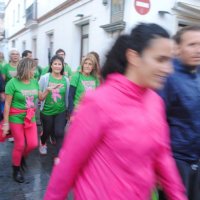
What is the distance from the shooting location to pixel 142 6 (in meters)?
7.93

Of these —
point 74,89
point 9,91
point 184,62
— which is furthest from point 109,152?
point 74,89

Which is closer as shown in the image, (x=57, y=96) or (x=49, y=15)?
(x=57, y=96)

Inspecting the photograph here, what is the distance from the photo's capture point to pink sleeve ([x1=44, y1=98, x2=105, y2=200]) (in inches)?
A: 54.4

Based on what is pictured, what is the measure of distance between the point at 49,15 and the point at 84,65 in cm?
1007

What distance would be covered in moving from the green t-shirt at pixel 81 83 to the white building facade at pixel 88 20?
0.69 m

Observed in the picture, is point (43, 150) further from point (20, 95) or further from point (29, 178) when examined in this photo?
point (20, 95)

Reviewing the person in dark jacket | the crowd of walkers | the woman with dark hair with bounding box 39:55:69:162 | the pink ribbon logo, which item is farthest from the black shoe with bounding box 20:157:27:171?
the crowd of walkers

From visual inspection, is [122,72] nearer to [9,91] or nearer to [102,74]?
[102,74]

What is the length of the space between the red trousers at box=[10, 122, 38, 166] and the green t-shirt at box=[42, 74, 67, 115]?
0.75 m

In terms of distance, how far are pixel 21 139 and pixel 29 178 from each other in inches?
23.8

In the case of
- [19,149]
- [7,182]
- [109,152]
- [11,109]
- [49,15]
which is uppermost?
[49,15]

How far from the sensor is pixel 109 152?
143 cm

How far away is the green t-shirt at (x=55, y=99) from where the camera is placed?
16.4 ft

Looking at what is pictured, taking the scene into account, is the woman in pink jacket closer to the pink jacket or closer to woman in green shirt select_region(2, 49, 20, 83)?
the pink jacket
